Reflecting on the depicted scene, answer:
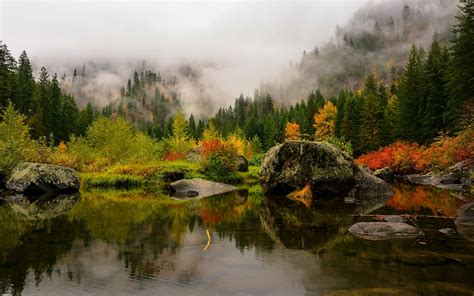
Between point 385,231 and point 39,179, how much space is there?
24528mm

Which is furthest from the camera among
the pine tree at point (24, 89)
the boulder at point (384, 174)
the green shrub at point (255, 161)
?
the pine tree at point (24, 89)

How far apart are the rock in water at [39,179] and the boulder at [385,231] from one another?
23.4m

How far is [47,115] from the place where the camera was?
71000mm

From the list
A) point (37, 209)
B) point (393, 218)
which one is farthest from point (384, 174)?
point (37, 209)

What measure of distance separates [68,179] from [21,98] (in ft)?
168

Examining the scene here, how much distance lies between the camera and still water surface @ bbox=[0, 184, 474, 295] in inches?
290

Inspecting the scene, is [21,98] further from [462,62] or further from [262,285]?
[262,285]

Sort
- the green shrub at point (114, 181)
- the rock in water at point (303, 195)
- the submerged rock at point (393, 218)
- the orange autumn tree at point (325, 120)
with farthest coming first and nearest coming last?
the orange autumn tree at point (325, 120) < the green shrub at point (114, 181) < the rock in water at point (303, 195) < the submerged rock at point (393, 218)

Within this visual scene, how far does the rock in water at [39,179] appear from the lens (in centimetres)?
2786

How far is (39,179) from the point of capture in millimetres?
28172

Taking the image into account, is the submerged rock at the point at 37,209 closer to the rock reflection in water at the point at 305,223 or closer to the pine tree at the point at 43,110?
the rock reflection in water at the point at 305,223

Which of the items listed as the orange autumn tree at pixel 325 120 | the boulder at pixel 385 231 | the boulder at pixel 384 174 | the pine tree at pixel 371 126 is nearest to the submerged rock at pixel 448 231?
the boulder at pixel 385 231

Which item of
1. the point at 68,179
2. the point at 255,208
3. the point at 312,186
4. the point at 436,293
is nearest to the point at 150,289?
the point at 436,293

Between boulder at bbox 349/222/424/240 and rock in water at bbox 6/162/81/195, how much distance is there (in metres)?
→ 23.4
